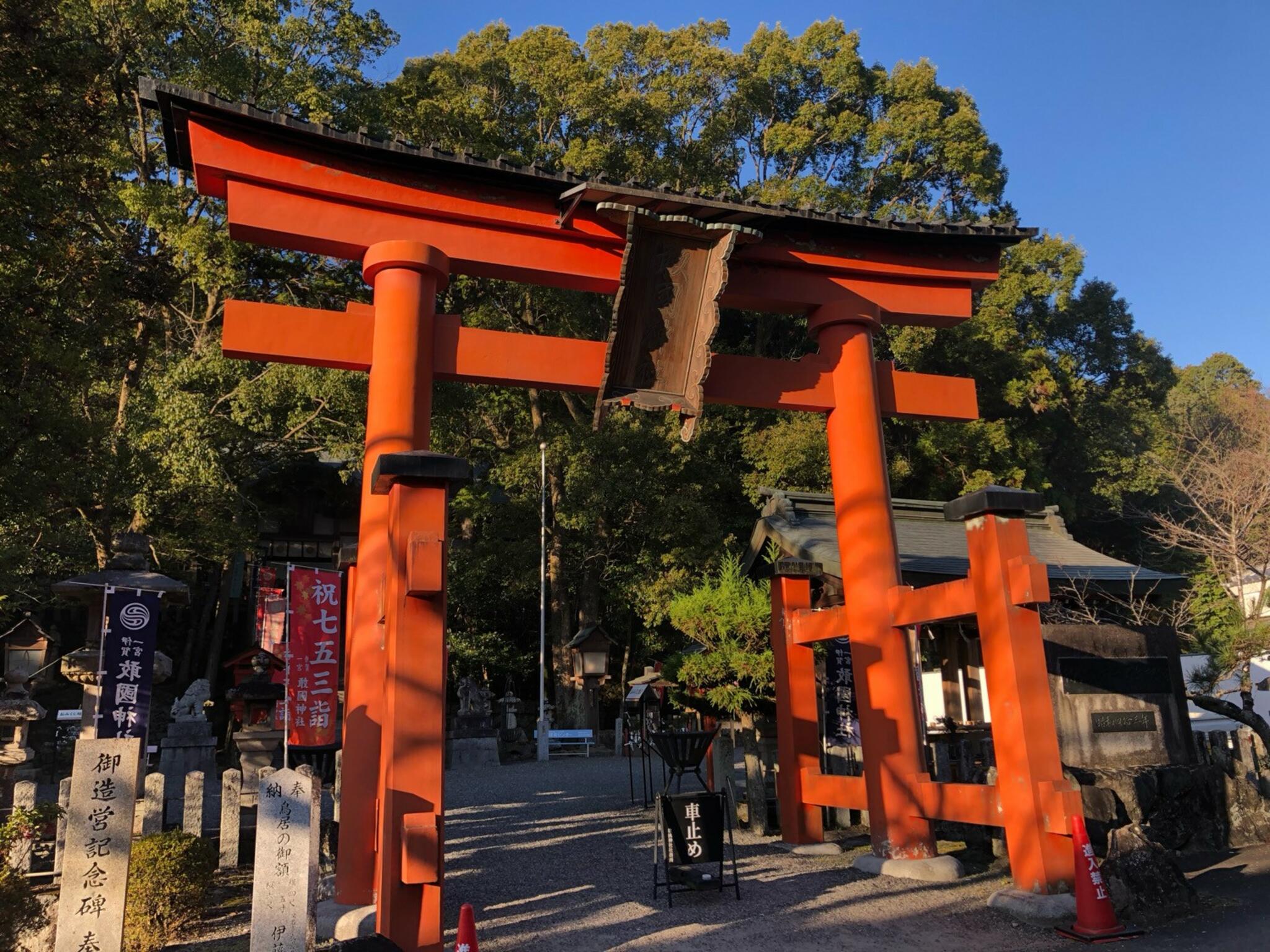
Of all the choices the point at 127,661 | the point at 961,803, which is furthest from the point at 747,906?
the point at 127,661

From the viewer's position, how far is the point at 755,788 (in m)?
9.47

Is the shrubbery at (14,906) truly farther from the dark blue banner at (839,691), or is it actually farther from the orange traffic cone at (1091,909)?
the dark blue banner at (839,691)

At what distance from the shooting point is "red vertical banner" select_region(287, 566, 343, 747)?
9977 mm

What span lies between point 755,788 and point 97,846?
650 centimetres

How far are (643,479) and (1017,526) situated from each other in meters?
16.2

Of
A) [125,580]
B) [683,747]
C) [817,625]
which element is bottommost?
[683,747]

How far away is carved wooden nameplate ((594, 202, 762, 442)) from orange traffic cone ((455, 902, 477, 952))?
14.8 ft

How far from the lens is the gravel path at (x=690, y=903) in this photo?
549cm

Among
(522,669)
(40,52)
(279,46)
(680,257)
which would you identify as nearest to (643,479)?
(522,669)

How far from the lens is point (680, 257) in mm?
8086

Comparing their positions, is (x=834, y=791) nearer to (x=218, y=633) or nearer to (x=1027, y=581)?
(x=1027, y=581)

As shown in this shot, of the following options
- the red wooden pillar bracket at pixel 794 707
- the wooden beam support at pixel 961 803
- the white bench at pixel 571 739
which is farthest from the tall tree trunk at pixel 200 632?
the wooden beam support at pixel 961 803

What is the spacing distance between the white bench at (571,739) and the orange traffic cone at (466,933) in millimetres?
17593

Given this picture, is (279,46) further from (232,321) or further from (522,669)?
(522,669)
